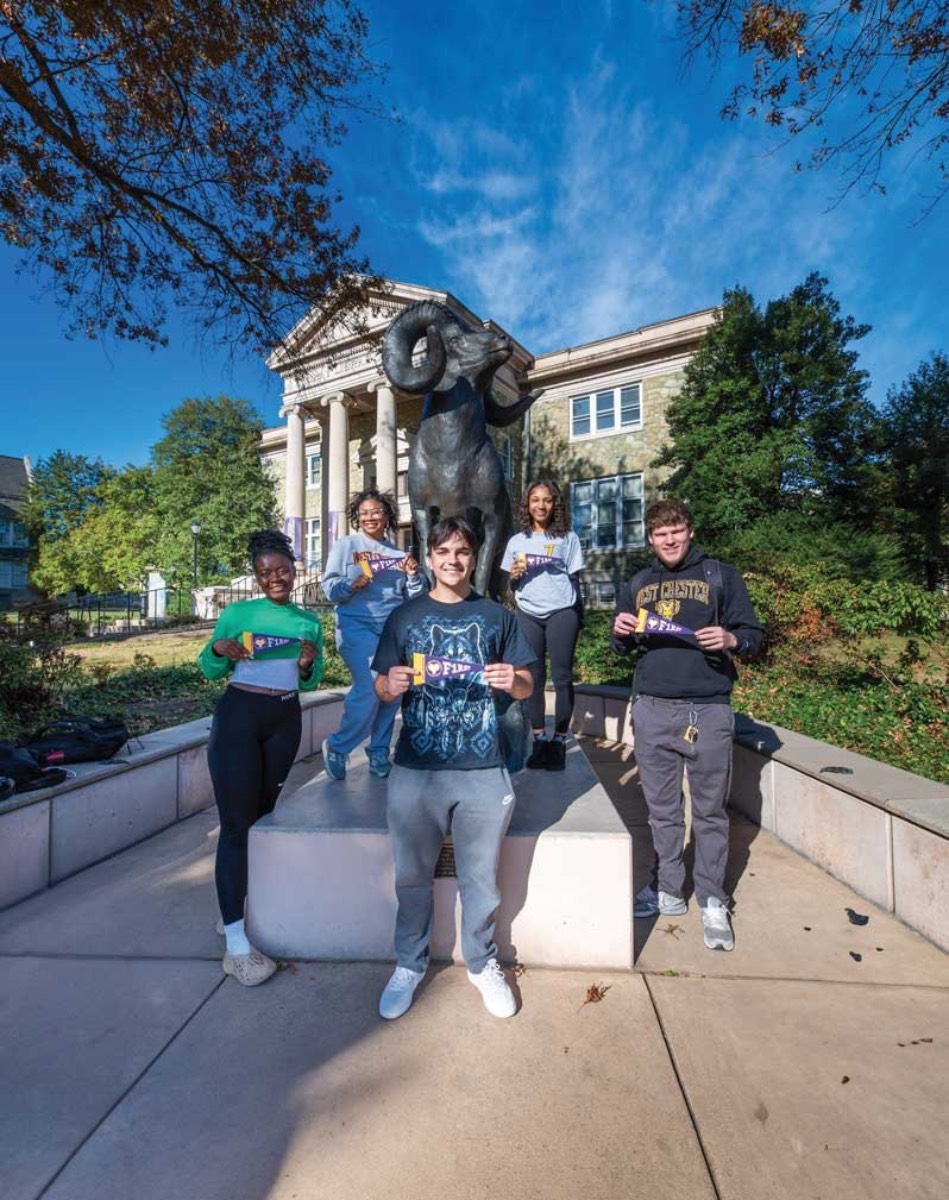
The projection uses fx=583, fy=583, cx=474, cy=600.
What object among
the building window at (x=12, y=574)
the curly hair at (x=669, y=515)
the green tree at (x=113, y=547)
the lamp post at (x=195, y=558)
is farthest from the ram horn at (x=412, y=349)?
the building window at (x=12, y=574)

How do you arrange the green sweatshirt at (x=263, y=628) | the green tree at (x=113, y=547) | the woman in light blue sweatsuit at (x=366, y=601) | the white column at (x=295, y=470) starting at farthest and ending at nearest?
the green tree at (x=113, y=547)
the white column at (x=295, y=470)
the woman in light blue sweatsuit at (x=366, y=601)
the green sweatshirt at (x=263, y=628)

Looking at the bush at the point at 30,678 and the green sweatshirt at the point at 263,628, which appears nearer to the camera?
the green sweatshirt at the point at 263,628

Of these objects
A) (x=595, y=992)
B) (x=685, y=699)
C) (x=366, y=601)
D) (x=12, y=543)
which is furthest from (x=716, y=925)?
(x=12, y=543)

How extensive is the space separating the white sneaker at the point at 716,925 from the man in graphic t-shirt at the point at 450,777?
105cm

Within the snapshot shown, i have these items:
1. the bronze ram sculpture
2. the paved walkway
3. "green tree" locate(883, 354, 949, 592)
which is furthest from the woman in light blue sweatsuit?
"green tree" locate(883, 354, 949, 592)

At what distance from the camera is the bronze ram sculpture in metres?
3.96

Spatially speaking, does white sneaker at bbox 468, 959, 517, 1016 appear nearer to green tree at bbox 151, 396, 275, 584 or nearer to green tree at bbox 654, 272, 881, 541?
green tree at bbox 654, 272, 881, 541

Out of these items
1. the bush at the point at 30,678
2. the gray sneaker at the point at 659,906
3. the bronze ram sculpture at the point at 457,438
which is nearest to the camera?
the gray sneaker at the point at 659,906

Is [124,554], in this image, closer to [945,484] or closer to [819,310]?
[819,310]

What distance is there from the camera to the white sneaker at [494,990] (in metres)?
2.15

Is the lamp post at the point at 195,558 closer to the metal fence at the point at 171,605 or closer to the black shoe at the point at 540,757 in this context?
the metal fence at the point at 171,605

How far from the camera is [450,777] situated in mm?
2209

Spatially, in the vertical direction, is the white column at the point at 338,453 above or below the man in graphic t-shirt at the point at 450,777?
above

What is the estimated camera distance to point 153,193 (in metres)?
6.11
